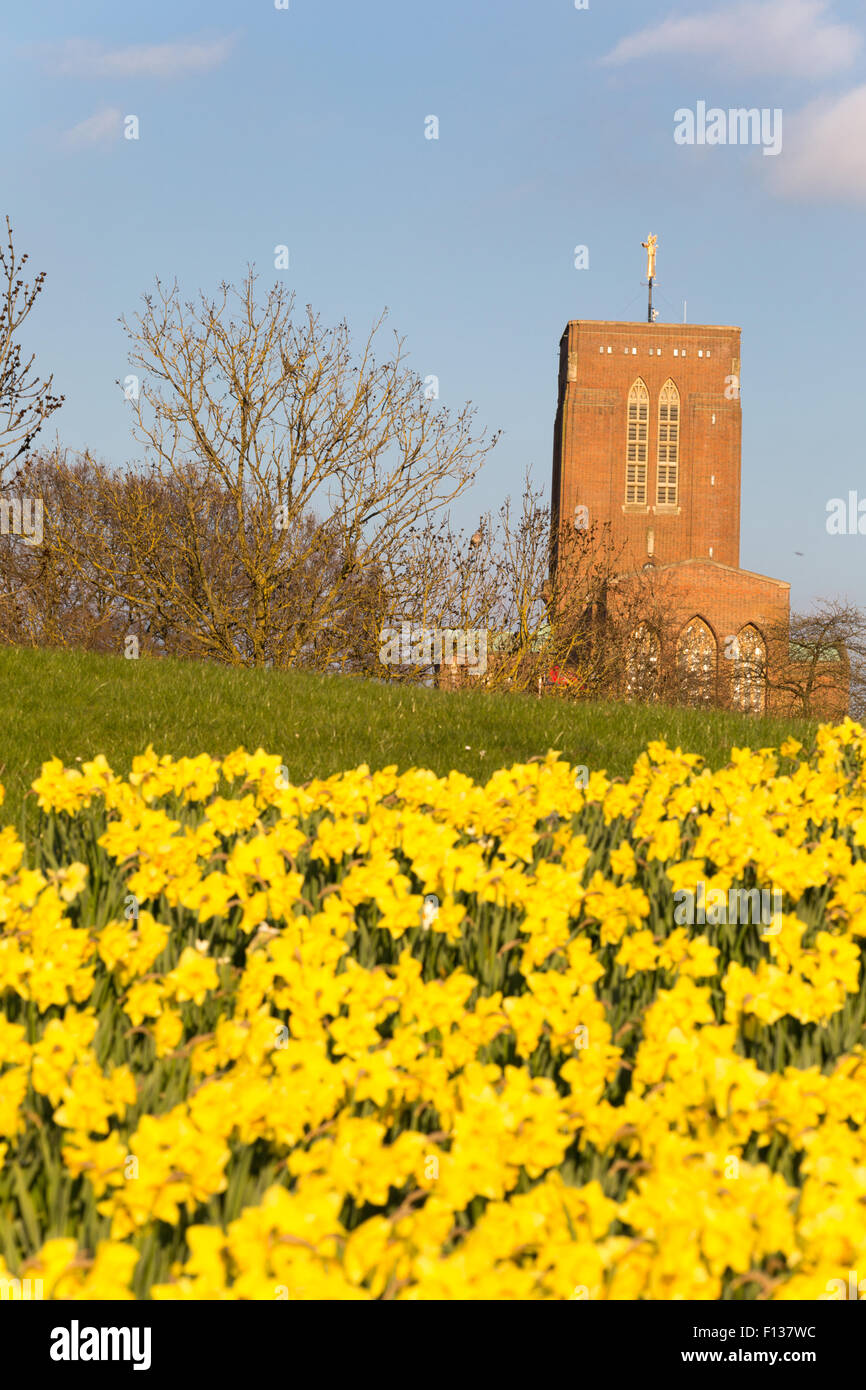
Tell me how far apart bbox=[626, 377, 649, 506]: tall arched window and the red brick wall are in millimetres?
368

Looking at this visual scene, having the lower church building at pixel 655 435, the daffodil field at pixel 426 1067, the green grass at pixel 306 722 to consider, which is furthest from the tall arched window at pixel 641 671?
the lower church building at pixel 655 435

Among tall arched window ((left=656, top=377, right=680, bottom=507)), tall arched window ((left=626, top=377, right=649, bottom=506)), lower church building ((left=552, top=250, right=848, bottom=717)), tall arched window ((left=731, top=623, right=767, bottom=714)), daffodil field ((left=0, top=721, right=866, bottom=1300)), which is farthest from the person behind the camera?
tall arched window ((left=626, top=377, right=649, bottom=506))

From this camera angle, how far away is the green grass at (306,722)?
657 cm

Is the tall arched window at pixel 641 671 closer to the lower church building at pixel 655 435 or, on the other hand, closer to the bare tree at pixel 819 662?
the bare tree at pixel 819 662

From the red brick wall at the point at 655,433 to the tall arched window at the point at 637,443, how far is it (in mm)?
368

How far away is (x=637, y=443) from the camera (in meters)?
54.2

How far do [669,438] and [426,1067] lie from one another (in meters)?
55.1

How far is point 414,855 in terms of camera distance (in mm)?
3172

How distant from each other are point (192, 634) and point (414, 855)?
12738mm

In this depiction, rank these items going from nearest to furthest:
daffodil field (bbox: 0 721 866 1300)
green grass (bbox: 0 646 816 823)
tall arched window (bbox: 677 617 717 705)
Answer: daffodil field (bbox: 0 721 866 1300) < green grass (bbox: 0 646 816 823) < tall arched window (bbox: 677 617 717 705)

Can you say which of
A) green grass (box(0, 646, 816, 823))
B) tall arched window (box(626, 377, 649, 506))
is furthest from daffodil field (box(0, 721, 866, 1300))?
tall arched window (box(626, 377, 649, 506))

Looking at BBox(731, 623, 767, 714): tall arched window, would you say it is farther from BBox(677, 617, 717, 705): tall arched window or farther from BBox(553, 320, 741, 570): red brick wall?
BBox(553, 320, 741, 570): red brick wall

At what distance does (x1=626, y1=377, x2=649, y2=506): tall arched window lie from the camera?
177 feet

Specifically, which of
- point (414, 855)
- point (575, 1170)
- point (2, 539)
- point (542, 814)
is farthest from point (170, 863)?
point (2, 539)
